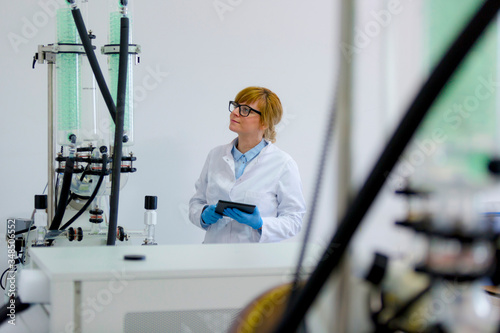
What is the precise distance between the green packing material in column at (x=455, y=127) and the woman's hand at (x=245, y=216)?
1643mm

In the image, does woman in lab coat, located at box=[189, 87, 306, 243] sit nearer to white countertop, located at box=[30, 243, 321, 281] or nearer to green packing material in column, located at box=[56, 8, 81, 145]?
green packing material in column, located at box=[56, 8, 81, 145]

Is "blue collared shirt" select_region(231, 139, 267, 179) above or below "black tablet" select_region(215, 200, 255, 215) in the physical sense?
above

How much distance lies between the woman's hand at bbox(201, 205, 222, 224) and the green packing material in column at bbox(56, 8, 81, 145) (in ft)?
2.00

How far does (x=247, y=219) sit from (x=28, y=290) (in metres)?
1.37

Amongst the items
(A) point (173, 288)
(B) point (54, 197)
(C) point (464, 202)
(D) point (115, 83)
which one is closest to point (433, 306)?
(C) point (464, 202)

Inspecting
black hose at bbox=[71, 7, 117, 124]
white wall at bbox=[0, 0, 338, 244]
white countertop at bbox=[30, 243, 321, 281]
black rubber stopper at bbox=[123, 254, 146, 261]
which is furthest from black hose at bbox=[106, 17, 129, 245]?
white wall at bbox=[0, 0, 338, 244]

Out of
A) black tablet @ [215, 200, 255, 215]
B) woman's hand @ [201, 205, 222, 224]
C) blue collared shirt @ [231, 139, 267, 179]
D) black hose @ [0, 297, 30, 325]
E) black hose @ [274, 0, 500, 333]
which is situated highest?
black hose @ [274, 0, 500, 333]

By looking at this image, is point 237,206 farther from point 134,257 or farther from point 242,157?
point 134,257

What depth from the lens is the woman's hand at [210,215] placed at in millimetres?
2118

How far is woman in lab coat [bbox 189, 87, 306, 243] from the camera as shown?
2.21 m

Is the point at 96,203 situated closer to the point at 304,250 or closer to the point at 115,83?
the point at 115,83

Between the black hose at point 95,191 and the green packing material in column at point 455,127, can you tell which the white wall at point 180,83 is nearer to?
the black hose at point 95,191

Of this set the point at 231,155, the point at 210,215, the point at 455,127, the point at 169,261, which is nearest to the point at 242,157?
the point at 231,155

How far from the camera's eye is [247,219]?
207 centimetres
